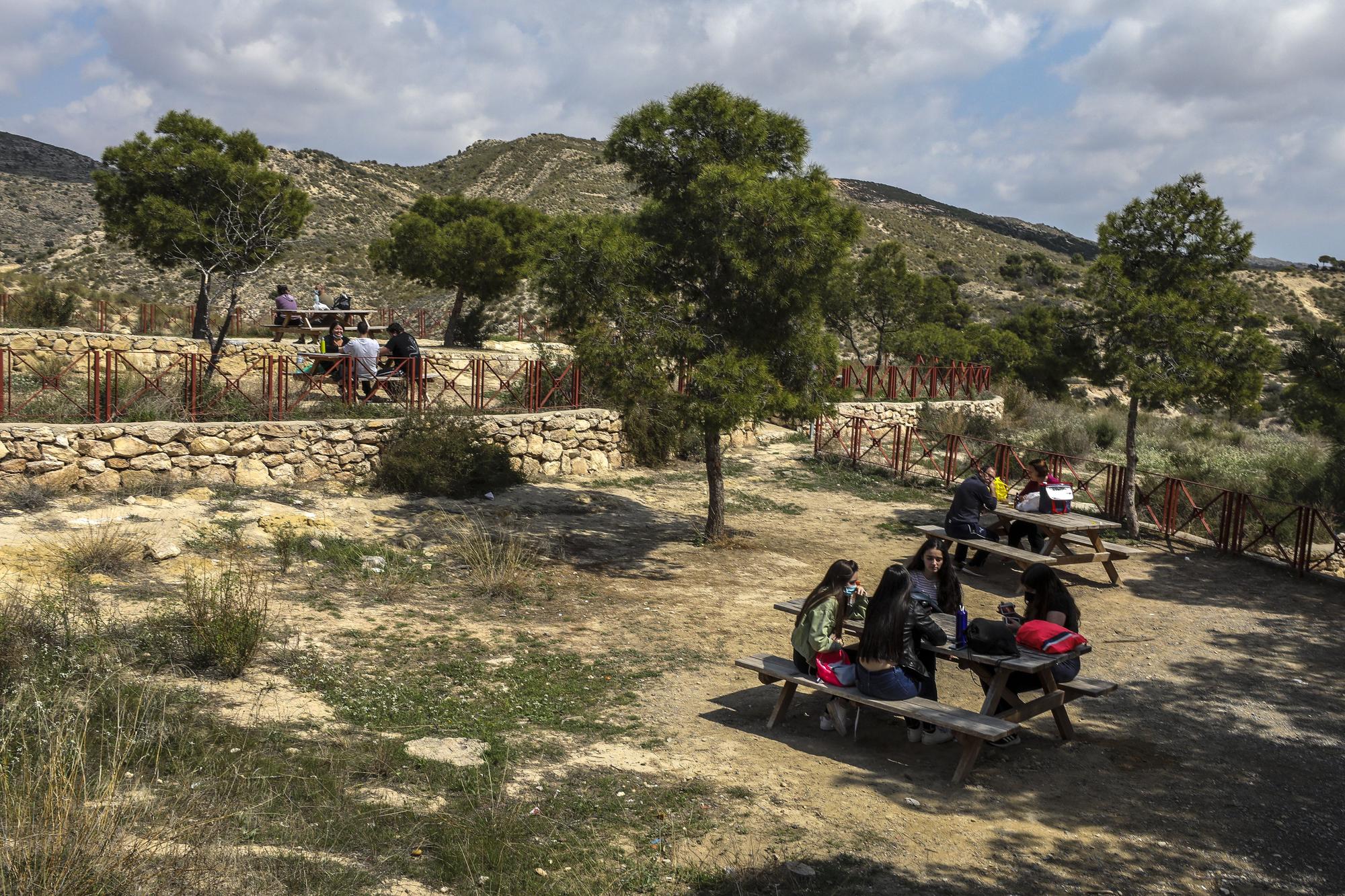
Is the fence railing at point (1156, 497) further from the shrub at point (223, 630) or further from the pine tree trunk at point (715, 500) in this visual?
the shrub at point (223, 630)

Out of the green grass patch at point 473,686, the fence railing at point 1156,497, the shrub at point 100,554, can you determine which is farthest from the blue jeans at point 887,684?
the fence railing at point 1156,497

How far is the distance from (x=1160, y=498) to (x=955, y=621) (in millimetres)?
9563

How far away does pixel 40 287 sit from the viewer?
26.2 m

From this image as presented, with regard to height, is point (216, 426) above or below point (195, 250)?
below

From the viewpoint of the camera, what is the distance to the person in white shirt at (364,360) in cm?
1480

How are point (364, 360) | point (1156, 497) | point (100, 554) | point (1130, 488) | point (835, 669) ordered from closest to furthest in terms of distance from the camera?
point (835, 669) < point (100, 554) < point (1130, 488) < point (364, 360) < point (1156, 497)

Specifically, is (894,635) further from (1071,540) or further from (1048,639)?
(1071,540)

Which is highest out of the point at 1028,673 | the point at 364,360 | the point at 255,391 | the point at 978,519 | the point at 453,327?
the point at 453,327

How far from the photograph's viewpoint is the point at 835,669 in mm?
6422

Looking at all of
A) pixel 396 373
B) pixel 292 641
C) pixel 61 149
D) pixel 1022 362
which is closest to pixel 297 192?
pixel 396 373

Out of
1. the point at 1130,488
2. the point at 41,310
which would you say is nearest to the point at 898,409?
the point at 1130,488

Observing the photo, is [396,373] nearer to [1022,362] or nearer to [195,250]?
[195,250]

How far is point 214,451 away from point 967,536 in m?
9.16

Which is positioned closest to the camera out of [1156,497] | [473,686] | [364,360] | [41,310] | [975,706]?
[473,686]
